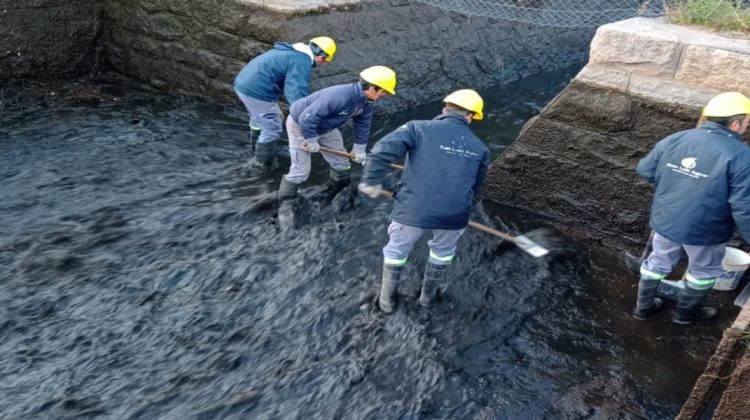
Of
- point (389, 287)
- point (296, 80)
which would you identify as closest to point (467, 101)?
point (389, 287)

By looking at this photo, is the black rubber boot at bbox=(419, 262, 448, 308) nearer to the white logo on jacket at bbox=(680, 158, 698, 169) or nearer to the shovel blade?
the white logo on jacket at bbox=(680, 158, 698, 169)

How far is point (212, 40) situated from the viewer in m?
9.05

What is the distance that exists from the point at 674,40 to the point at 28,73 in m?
7.97

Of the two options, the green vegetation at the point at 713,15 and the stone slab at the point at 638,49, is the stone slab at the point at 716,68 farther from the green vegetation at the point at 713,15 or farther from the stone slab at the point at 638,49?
the green vegetation at the point at 713,15

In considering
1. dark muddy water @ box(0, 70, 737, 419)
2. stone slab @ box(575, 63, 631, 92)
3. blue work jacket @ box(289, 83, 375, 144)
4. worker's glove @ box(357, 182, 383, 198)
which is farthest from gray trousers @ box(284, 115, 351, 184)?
stone slab @ box(575, 63, 631, 92)

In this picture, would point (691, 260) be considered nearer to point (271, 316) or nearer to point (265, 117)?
point (271, 316)

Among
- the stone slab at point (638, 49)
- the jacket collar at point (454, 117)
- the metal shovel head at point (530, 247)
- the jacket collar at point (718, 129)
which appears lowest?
the metal shovel head at point (530, 247)

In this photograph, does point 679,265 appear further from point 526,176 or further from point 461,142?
point 461,142

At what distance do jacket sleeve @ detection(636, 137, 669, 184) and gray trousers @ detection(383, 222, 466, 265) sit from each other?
58.9 inches

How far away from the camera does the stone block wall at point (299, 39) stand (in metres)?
8.58

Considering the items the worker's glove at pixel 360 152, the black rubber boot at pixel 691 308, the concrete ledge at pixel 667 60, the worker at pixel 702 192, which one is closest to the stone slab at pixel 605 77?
the concrete ledge at pixel 667 60

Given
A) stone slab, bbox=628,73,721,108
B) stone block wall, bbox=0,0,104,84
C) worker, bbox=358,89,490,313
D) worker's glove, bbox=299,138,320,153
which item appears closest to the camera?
worker, bbox=358,89,490,313

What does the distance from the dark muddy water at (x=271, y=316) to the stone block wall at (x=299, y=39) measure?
1.87 meters

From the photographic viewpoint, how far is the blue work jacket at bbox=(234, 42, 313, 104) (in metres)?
7.12
